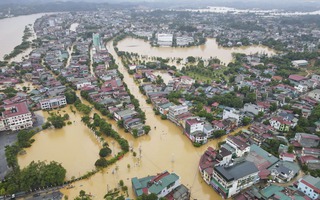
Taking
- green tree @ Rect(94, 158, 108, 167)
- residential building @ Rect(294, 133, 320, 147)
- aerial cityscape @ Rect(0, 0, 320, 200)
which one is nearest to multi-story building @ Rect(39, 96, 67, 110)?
aerial cityscape @ Rect(0, 0, 320, 200)

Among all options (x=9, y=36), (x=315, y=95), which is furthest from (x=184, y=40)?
(x=9, y=36)

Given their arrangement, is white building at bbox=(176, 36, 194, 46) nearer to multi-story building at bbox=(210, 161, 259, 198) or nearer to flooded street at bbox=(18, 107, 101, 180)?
flooded street at bbox=(18, 107, 101, 180)

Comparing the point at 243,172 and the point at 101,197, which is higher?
the point at 243,172

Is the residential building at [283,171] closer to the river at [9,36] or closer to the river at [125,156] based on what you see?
the river at [125,156]

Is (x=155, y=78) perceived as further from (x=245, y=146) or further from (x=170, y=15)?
(x=170, y=15)

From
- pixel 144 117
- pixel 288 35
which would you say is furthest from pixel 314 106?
pixel 288 35
